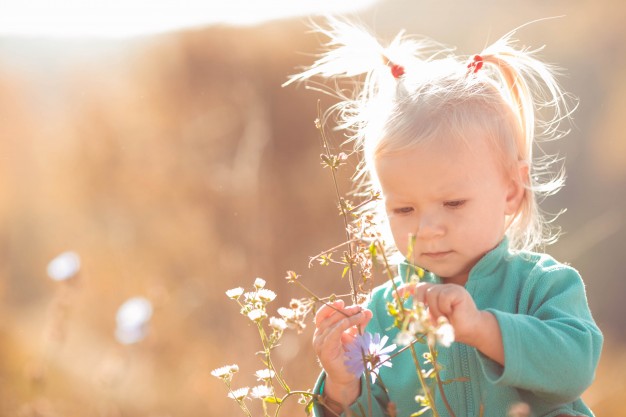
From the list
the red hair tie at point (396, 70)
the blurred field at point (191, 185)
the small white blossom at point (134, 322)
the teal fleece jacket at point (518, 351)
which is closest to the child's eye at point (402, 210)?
the teal fleece jacket at point (518, 351)

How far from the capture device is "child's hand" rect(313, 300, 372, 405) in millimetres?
1806

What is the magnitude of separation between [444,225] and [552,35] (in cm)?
508

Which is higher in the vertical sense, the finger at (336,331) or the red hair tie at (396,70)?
the red hair tie at (396,70)

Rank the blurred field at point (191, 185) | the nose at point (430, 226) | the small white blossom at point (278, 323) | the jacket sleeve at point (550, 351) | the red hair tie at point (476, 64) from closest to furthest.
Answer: the small white blossom at point (278, 323)
the jacket sleeve at point (550, 351)
the nose at point (430, 226)
the red hair tie at point (476, 64)
the blurred field at point (191, 185)

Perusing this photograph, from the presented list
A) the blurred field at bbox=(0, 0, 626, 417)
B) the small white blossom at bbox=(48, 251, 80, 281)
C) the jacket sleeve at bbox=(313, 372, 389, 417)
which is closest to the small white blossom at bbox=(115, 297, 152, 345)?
the small white blossom at bbox=(48, 251, 80, 281)

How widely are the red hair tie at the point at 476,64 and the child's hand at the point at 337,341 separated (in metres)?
0.70

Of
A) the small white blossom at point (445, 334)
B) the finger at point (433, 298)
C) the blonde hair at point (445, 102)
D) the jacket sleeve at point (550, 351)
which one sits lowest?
the small white blossom at point (445, 334)

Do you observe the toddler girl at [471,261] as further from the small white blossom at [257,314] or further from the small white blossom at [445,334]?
the small white blossom at [445,334]

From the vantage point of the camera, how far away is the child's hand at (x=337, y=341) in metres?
1.81

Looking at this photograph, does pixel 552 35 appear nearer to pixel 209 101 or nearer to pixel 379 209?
pixel 209 101

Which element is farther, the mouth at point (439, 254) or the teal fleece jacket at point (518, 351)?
the mouth at point (439, 254)

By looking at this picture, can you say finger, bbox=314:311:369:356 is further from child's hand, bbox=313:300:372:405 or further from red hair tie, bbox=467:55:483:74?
red hair tie, bbox=467:55:483:74

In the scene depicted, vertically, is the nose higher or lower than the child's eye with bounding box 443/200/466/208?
lower

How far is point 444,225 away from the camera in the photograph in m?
1.92
